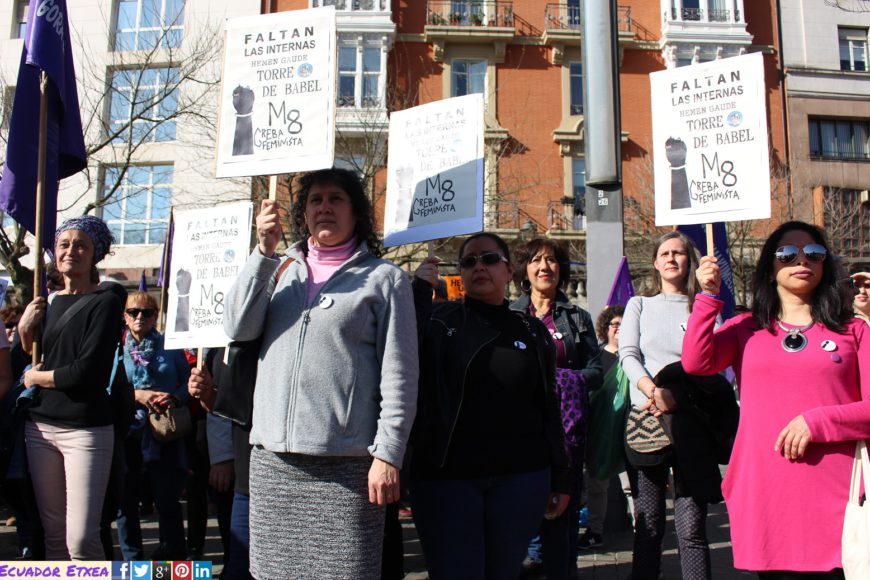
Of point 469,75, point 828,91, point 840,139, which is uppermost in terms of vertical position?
point 469,75

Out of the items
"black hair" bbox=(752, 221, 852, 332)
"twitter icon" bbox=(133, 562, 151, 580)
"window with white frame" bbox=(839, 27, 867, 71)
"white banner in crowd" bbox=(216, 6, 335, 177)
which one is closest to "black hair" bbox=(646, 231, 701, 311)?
"black hair" bbox=(752, 221, 852, 332)

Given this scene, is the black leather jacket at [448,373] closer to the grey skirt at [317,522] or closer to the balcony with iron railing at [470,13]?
the grey skirt at [317,522]

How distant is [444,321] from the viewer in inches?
130

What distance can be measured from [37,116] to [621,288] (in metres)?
4.78

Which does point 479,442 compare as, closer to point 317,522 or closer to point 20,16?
point 317,522

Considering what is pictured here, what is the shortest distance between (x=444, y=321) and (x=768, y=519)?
1528 mm

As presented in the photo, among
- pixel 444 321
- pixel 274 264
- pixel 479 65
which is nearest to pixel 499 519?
pixel 444 321

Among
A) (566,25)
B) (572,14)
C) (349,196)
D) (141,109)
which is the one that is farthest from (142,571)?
(572,14)

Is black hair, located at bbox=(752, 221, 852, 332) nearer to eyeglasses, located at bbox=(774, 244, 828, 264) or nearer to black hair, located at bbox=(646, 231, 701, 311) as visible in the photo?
eyeglasses, located at bbox=(774, 244, 828, 264)

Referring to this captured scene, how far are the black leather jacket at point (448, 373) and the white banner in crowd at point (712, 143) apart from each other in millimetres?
1291

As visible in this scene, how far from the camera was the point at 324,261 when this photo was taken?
3.00 metres

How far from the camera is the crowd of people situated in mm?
2713

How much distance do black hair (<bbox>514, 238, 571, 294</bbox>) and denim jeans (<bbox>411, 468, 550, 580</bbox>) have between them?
1933 millimetres

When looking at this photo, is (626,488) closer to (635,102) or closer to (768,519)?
(768,519)
